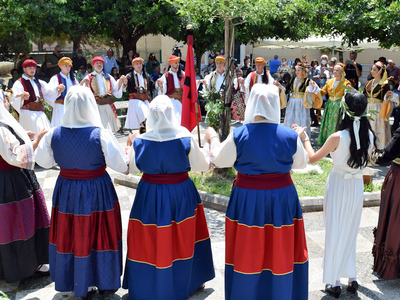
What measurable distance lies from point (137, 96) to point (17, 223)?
5.79 m

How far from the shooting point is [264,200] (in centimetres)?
321

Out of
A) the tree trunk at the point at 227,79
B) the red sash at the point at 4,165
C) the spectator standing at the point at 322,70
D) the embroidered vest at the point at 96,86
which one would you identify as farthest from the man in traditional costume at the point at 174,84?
the spectator standing at the point at 322,70

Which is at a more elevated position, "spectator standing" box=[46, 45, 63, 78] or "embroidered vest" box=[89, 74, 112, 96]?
"spectator standing" box=[46, 45, 63, 78]

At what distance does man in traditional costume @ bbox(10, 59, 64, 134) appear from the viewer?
6797 millimetres

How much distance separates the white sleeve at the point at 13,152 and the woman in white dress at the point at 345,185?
224 centimetres

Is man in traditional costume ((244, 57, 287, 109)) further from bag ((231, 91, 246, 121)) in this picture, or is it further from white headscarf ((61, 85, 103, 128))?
white headscarf ((61, 85, 103, 128))

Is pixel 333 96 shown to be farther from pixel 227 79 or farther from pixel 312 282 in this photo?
pixel 312 282

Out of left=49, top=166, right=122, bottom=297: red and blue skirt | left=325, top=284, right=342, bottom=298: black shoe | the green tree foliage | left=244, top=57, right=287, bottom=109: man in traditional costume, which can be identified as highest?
the green tree foliage

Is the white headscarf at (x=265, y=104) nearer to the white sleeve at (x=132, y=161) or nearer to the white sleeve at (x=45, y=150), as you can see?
the white sleeve at (x=132, y=161)

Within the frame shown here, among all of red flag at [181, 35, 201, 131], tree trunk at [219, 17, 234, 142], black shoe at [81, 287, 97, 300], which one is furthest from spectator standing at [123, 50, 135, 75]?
black shoe at [81, 287, 97, 300]

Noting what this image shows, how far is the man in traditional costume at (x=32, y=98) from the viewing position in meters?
6.80

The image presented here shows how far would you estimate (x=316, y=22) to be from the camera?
8.88 m

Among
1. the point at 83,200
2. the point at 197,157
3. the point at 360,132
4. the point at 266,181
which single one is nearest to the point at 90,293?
the point at 83,200

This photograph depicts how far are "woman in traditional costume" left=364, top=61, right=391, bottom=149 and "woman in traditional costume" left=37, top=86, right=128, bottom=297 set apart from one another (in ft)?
19.9
